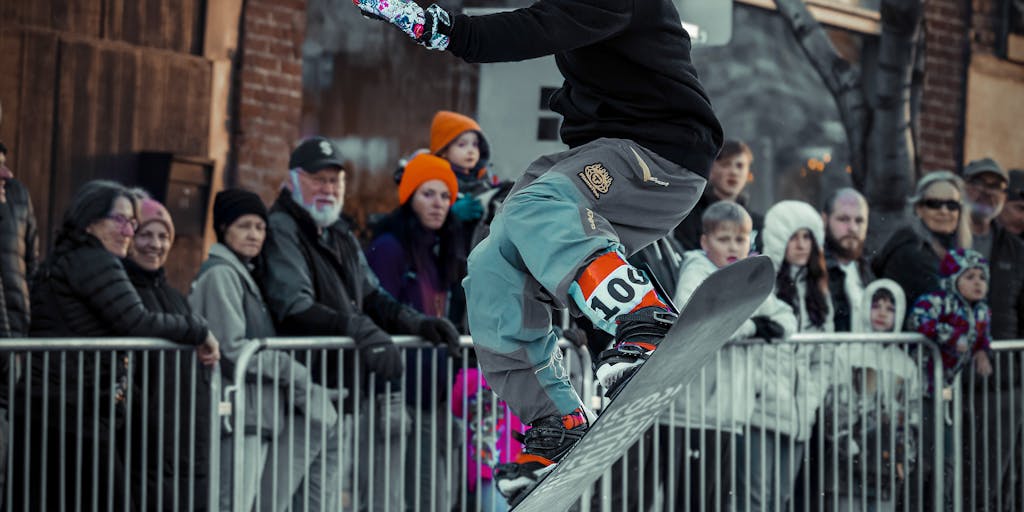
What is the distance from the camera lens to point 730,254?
570 centimetres

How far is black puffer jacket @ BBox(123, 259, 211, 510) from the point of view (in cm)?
497

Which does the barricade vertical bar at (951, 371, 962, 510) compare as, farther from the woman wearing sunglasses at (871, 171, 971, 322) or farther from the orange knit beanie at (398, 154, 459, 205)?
the orange knit beanie at (398, 154, 459, 205)

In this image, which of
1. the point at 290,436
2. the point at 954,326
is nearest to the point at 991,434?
the point at 954,326

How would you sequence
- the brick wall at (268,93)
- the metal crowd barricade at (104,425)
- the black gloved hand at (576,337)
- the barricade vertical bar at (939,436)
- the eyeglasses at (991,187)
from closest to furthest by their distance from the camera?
the metal crowd barricade at (104,425) < the black gloved hand at (576,337) < the barricade vertical bar at (939,436) < the brick wall at (268,93) < the eyeglasses at (991,187)

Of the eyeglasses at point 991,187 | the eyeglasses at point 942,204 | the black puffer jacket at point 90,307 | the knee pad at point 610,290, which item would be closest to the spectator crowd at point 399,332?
the black puffer jacket at point 90,307

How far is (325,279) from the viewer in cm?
555

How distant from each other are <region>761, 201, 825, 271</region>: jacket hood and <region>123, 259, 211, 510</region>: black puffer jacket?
2.47 meters

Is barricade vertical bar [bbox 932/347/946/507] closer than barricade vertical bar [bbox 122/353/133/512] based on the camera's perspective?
No

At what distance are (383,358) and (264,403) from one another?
448 millimetres

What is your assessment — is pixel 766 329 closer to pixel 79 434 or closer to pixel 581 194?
pixel 581 194

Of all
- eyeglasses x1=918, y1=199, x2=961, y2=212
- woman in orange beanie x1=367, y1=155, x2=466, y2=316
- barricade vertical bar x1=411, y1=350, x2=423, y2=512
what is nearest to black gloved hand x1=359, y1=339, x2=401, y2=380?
barricade vertical bar x1=411, y1=350, x2=423, y2=512

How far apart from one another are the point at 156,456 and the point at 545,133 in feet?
8.47

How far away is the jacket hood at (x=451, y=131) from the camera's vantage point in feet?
20.6

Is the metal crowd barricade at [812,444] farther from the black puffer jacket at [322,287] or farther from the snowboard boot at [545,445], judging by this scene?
the snowboard boot at [545,445]
